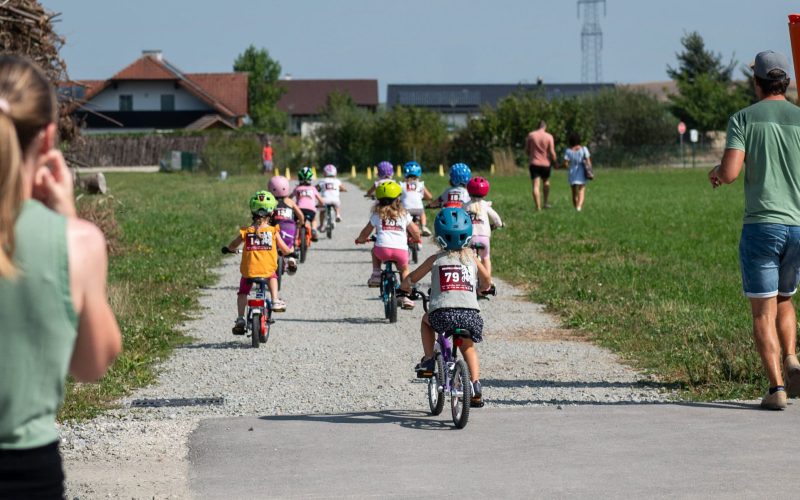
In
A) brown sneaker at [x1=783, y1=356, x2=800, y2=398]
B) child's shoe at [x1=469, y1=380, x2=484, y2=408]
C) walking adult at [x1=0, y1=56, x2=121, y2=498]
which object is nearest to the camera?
walking adult at [x1=0, y1=56, x2=121, y2=498]

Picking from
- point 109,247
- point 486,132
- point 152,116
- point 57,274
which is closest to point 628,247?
point 109,247

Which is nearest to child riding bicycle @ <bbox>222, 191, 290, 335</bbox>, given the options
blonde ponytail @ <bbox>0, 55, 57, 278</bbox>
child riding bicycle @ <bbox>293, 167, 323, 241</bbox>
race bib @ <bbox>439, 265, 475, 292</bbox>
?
race bib @ <bbox>439, 265, 475, 292</bbox>

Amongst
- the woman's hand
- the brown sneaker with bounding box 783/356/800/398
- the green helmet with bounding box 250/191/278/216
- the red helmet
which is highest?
the woman's hand

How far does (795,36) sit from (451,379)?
3.29 meters

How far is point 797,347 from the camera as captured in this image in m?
10.5

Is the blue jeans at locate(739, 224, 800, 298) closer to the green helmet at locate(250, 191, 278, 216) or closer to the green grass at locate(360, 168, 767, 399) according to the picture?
the green grass at locate(360, 168, 767, 399)

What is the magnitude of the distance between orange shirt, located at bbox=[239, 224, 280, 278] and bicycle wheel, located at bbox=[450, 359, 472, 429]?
4227 millimetres

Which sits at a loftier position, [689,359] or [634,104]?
[634,104]

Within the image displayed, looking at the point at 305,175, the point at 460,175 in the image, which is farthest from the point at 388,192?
the point at 305,175

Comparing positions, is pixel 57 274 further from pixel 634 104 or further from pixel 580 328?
pixel 634 104

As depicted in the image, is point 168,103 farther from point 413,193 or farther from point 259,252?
point 259,252

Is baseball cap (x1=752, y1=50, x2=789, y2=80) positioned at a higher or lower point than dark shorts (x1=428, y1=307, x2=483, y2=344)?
higher

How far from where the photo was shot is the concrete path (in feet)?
21.6

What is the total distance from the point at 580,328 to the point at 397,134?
62.1m
